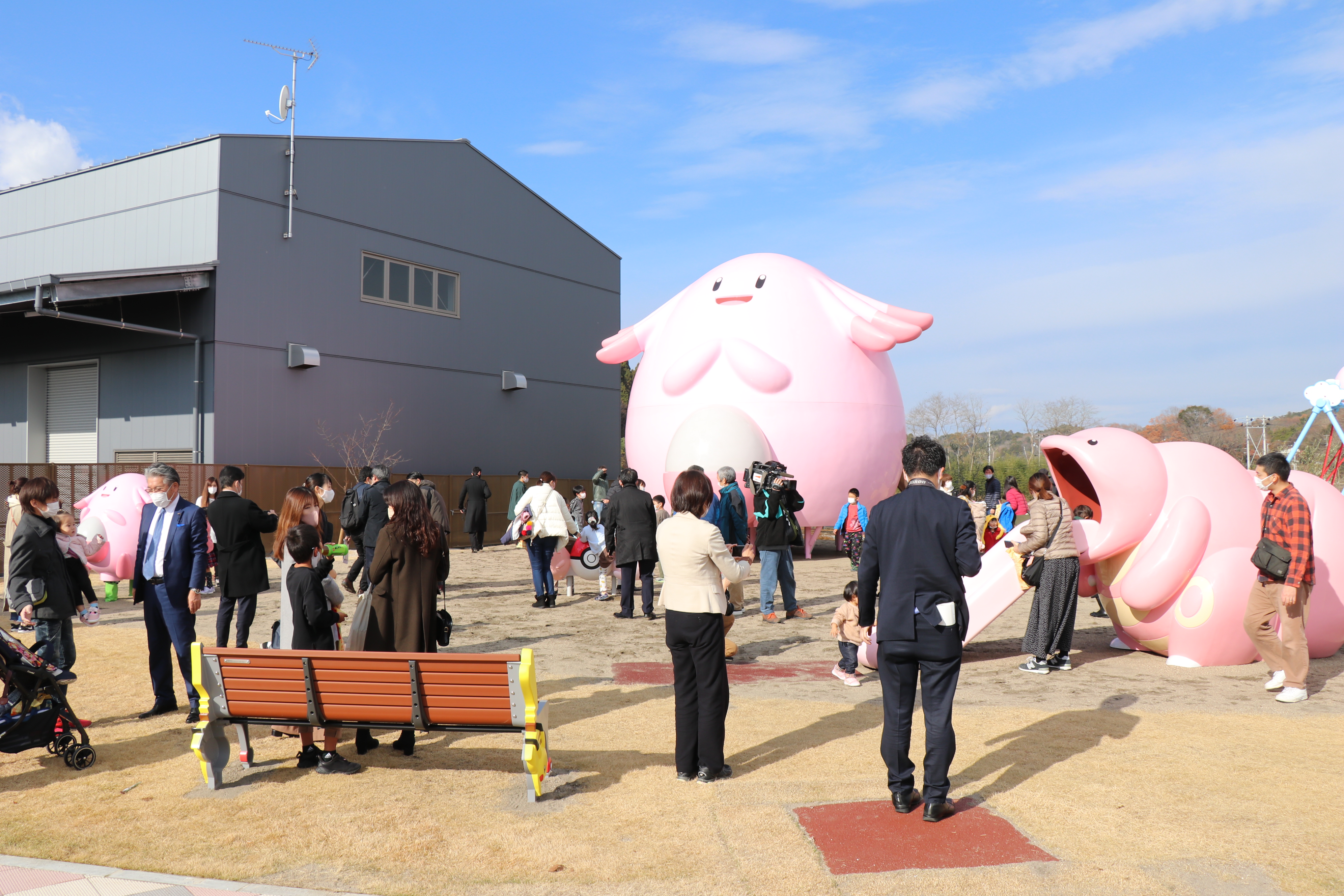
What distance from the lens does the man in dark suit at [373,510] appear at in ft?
33.6

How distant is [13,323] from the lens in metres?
20.2

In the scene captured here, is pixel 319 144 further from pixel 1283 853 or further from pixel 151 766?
pixel 1283 853

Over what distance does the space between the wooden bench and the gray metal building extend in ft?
42.8

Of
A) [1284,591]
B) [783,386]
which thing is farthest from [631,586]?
[1284,591]

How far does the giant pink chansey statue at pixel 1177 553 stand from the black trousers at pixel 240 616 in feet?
19.8

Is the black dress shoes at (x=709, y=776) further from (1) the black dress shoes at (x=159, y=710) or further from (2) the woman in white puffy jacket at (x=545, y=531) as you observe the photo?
(2) the woman in white puffy jacket at (x=545, y=531)

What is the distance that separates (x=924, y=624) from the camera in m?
4.55

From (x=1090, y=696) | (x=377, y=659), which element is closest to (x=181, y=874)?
(x=377, y=659)

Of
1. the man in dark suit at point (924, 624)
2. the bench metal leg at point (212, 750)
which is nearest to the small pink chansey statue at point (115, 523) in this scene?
the bench metal leg at point (212, 750)

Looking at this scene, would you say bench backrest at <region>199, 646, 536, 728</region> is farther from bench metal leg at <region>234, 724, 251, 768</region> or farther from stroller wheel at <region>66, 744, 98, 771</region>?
stroller wheel at <region>66, 744, 98, 771</region>

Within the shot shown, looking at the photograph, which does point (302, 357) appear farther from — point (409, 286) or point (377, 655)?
point (377, 655)

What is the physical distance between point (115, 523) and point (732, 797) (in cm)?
1101

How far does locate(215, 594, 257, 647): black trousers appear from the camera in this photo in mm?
6793

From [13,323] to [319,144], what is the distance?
25.5 feet
